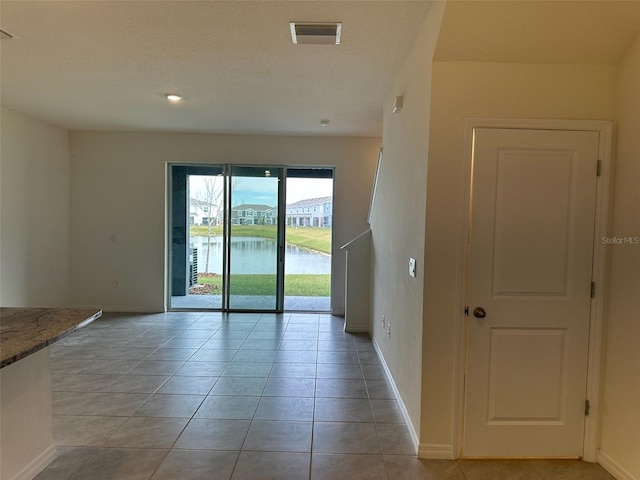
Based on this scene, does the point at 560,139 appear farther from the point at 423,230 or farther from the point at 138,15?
the point at 138,15

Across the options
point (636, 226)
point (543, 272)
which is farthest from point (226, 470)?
point (636, 226)

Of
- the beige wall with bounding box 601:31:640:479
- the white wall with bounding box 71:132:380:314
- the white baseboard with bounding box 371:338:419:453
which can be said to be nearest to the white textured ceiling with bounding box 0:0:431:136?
the white wall with bounding box 71:132:380:314

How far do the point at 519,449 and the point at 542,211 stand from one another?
57.0 inches

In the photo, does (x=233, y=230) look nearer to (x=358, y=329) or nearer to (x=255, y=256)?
(x=255, y=256)

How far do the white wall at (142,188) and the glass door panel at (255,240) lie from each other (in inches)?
12.9

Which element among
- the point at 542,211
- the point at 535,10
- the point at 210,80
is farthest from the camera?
the point at 210,80

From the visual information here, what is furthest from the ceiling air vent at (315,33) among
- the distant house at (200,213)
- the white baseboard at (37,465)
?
the distant house at (200,213)

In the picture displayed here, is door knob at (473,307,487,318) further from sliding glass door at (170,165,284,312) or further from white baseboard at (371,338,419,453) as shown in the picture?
sliding glass door at (170,165,284,312)

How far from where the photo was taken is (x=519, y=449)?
2160 mm

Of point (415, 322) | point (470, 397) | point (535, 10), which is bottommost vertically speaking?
point (470, 397)

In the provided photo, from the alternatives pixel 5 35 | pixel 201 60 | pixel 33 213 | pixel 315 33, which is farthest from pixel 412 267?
pixel 33 213

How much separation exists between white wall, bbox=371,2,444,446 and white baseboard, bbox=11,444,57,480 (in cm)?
219

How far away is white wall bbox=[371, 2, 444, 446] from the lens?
7.22 ft

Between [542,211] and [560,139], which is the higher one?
[560,139]
